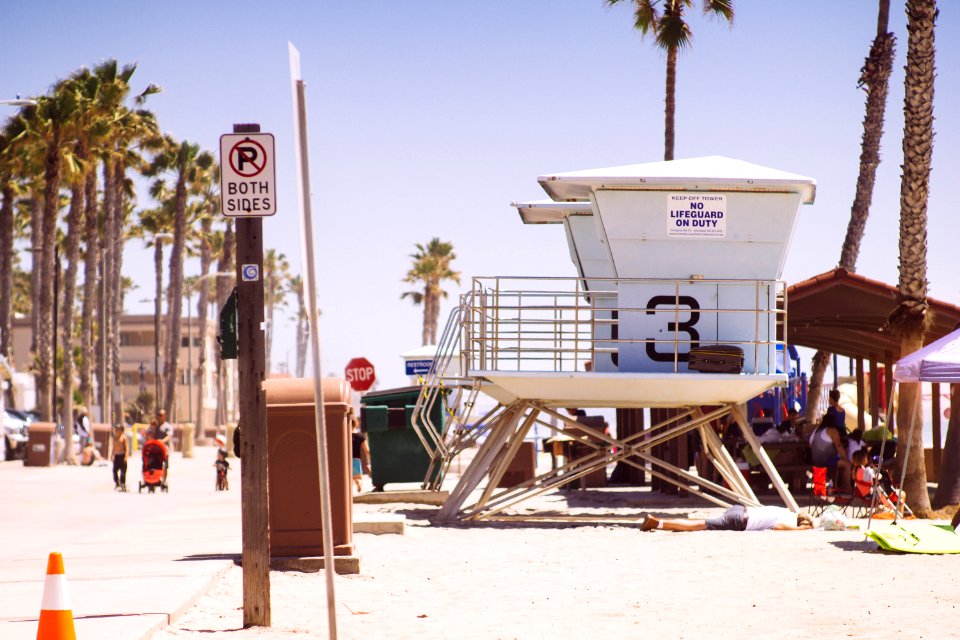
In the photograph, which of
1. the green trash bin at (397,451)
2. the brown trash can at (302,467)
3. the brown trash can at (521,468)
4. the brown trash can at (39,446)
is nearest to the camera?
the brown trash can at (302,467)

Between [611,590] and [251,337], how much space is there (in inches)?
155

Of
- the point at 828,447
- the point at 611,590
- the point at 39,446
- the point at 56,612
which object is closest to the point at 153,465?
the point at 828,447

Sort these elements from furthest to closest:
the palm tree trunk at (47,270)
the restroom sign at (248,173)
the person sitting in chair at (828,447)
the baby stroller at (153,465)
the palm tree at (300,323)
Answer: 1. the palm tree at (300,323)
2. the palm tree trunk at (47,270)
3. the baby stroller at (153,465)
4. the person sitting in chair at (828,447)
5. the restroom sign at (248,173)

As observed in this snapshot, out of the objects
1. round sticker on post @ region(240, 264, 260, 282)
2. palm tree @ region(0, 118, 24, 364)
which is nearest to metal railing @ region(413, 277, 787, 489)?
round sticker on post @ region(240, 264, 260, 282)

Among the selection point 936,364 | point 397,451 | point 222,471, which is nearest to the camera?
point 936,364

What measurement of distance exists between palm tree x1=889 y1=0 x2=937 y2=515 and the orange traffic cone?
14.0 meters

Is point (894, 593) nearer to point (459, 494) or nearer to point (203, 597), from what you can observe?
point (203, 597)

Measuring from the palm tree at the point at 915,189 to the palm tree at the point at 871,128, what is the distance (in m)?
9.79

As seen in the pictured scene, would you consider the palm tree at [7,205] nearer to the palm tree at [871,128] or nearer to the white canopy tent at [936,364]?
the palm tree at [871,128]

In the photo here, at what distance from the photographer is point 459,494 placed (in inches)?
680

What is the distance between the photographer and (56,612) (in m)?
6.99

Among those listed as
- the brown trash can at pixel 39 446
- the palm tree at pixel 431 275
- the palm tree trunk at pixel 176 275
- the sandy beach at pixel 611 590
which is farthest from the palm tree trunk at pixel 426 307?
the sandy beach at pixel 611 590

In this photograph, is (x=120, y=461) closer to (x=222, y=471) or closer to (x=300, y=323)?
(x=222, y=471)

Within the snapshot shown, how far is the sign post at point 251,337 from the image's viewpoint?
334 inches
